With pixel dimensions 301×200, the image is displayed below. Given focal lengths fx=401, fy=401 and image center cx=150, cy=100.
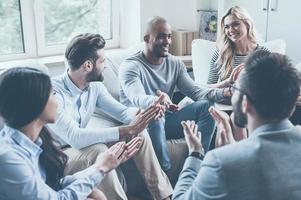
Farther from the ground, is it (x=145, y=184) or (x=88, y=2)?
(x=88, y=2)

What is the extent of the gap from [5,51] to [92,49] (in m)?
1.10

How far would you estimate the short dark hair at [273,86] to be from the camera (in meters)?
1.15

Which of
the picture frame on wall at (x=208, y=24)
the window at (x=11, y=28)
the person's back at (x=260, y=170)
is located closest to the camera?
the person's back at (x=260, y=170)

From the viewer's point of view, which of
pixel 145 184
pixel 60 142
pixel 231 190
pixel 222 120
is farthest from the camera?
pixel 145 184

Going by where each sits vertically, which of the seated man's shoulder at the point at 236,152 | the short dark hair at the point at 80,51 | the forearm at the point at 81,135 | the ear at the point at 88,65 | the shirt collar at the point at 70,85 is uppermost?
the short dark hair at the point at 80,51

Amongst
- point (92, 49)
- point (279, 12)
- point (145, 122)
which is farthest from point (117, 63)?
point (279, 12)

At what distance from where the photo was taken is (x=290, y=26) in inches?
128

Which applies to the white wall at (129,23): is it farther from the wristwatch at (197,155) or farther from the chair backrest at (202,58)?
the wristwatch at (197,155)

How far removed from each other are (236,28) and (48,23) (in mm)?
1446

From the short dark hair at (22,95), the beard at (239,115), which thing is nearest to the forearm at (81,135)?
the short dark hair at (22,95)

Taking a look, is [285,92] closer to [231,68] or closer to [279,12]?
[231,68]

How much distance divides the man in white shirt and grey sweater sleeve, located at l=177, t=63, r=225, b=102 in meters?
0.47

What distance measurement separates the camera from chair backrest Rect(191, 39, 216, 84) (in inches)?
119

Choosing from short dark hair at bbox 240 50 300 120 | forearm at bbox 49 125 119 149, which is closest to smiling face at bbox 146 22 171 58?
forearm at bbox 49 125 119 149
